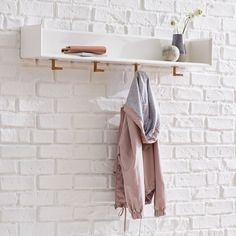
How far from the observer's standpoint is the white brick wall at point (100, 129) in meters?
2.80

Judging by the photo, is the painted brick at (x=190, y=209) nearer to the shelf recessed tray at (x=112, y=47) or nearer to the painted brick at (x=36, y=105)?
the shelf recessed tray at (x=112, y=47)

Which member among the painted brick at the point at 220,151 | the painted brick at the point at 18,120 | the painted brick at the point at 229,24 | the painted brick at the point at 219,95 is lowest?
the painted brick at the point at 220,151

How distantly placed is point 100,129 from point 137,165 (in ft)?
0.86

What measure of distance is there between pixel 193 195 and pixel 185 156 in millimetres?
200

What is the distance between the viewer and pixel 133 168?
2.83m

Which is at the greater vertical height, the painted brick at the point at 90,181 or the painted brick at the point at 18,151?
the painted brick at the point at 18,151

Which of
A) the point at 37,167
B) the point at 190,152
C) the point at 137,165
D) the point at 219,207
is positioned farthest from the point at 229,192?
the point at 37,167

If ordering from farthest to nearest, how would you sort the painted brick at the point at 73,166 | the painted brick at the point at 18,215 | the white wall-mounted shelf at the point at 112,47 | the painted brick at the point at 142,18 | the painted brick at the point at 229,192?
1. the painted brick at the point at 229,192
2. the painted brick at the point at 142,18
3. the painted brick at the point at 73,166
4. the painted brick at the point at 18,215
5. the white wall-mounted shelf at the point at 112,47

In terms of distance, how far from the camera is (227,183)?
325 cm

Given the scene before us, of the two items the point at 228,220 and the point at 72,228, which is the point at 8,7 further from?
the point at 228,220

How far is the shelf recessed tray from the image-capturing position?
2689mm

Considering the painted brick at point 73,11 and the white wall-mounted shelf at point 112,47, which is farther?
the painted brick at point 73,11

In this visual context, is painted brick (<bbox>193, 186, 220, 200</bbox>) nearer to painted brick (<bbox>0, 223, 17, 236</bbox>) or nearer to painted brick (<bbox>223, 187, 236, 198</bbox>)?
painted brick (<bbox>223, 187, 236, 198</bbox>)

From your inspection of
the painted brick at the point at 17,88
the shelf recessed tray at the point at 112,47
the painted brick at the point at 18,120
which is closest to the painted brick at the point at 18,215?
the painted brick at the point at 18,120
